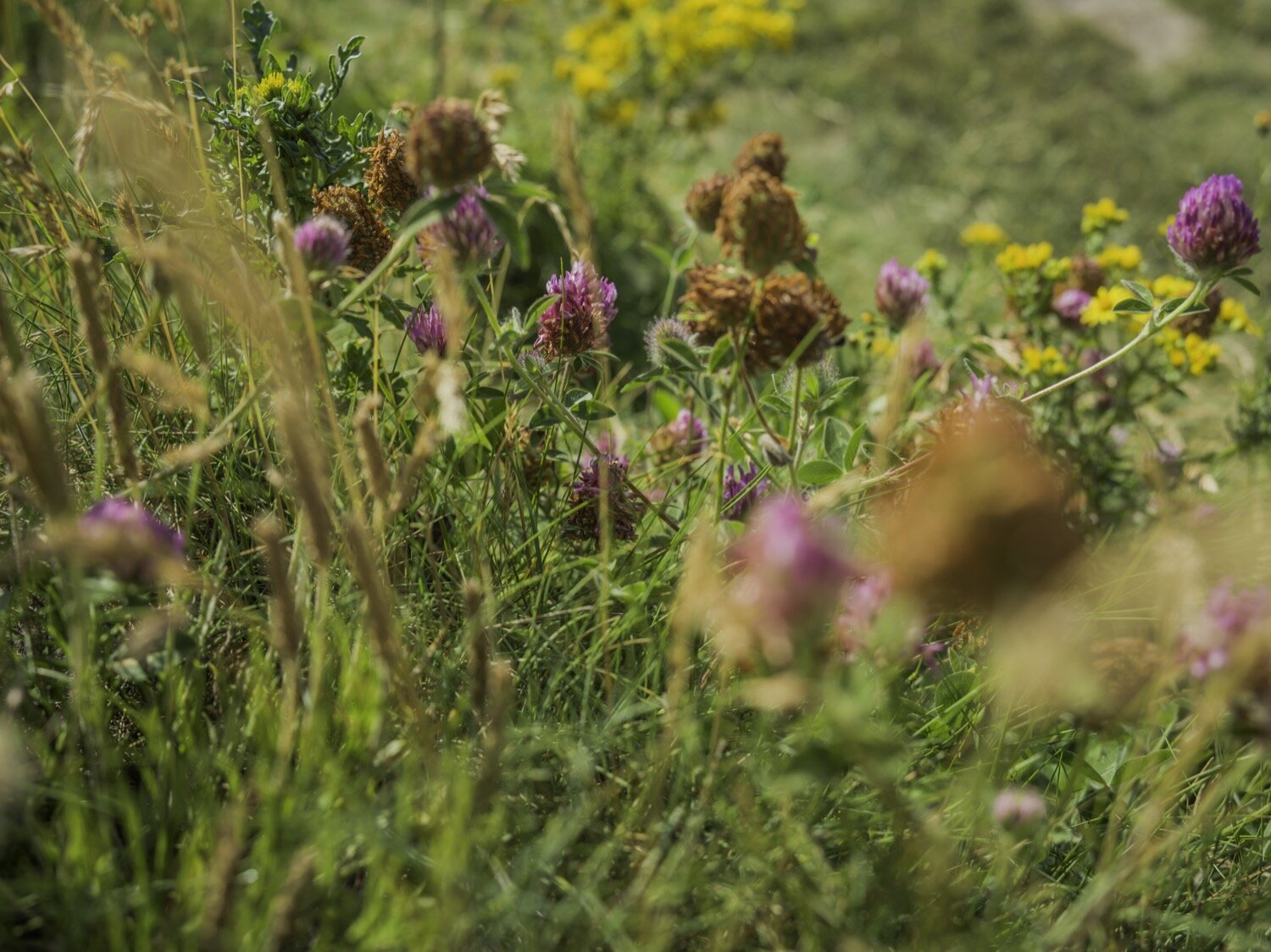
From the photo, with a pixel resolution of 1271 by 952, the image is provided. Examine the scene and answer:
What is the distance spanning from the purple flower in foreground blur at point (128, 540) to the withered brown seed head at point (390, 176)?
0.43m

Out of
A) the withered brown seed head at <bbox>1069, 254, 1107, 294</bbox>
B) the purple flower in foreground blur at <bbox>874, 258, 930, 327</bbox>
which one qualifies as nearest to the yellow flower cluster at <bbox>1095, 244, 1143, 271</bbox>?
the withered brown seed head at <bbox>1069, 254, 1107, 294</bbox>

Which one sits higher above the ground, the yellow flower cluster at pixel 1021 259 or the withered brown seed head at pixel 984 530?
the withered brown seed head at pixel 984 530

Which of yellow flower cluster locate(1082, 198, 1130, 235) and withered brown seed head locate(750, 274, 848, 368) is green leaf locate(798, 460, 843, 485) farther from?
yellow flower cluster locate(1082, 198, 1130, 235)

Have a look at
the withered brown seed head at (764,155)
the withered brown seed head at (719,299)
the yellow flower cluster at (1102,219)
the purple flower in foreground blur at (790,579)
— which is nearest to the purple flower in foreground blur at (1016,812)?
the purple flower in foreground blur at (790,579)

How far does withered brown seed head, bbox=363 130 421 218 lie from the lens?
3.67 feet

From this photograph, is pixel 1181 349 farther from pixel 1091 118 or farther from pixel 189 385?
pixel 1091 118

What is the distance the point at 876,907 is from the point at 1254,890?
403 mm

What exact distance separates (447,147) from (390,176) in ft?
1.01

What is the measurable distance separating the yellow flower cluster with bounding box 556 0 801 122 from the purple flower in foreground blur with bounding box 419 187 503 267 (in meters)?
2.37

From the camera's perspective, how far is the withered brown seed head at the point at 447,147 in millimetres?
843

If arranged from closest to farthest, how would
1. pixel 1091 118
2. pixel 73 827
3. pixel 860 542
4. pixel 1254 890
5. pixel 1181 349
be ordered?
pixel 73 827
pixel 1254 890
pixel 860 542
pixel 1181 349
pixel 1091 118

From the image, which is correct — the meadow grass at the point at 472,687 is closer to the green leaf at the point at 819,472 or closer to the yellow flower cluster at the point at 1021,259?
the green leaf at the point at 819,472

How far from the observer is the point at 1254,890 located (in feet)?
3.14

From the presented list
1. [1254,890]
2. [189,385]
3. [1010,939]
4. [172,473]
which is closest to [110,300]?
[172,473]
